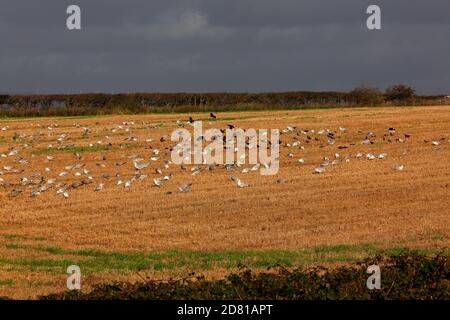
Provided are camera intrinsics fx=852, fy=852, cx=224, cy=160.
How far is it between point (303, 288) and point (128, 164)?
24.1 meters

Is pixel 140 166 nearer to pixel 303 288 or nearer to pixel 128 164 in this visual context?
pixel 128 164

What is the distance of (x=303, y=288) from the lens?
456 inches

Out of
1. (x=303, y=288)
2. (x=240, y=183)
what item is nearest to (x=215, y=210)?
(x=240, y=183)

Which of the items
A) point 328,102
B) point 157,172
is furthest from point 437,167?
point 328,102

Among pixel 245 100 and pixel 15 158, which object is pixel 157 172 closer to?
pixel 15 158

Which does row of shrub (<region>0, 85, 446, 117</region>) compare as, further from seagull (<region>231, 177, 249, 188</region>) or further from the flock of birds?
seagull (<region>231, 177, 249, 188</region>)

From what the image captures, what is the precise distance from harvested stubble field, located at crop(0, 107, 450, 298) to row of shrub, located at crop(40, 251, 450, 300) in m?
3.53

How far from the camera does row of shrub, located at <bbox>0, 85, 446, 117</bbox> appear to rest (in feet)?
219

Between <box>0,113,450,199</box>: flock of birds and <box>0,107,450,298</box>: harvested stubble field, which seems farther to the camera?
<box>0,113,450,199</box>: flock of birds

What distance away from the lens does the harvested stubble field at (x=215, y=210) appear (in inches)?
722

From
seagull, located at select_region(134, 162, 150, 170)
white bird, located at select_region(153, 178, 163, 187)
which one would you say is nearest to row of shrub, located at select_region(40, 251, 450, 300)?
white bird, located at select_region(153, 178, 163, 187)
